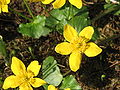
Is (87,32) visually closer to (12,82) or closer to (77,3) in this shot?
(77,3)

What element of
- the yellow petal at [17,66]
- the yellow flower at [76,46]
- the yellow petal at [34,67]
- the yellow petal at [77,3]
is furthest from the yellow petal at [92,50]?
the yellow petal at [17,66]

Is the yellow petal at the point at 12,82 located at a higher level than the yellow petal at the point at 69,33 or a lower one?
lower

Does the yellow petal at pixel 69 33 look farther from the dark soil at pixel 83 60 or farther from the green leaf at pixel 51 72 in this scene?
the dark soil at pixel 83 60

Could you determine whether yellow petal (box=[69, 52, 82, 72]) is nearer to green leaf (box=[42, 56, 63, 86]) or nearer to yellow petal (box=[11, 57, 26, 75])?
green leaf (box=[42, 56, 63, 86])

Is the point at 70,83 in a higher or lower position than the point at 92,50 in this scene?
lower

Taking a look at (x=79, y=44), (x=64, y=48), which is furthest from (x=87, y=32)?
(x=64, y=48)
